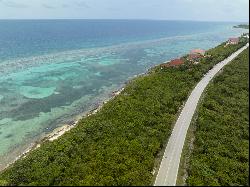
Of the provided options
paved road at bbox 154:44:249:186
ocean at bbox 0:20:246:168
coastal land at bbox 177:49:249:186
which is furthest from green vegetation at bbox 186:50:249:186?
ocean at bbox 0:20:246:168

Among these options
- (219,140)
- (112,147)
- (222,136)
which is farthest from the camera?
(222,136)

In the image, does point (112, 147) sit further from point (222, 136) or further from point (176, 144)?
point (222, 136)

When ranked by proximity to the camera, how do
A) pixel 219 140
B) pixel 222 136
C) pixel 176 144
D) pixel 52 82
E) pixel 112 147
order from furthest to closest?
pixel 52 82
pixel 222 136
pixel 219 140
pixel 176 144
pixel 112 147

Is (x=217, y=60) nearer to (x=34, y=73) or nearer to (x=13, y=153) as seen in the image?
(x=34, y=73)

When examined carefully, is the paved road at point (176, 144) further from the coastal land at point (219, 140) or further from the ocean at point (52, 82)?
the ocean at point (52, 82)

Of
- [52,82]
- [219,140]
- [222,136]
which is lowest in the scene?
[52,82]

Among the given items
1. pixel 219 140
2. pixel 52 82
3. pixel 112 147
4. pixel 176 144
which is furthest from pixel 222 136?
pixel 52 82
